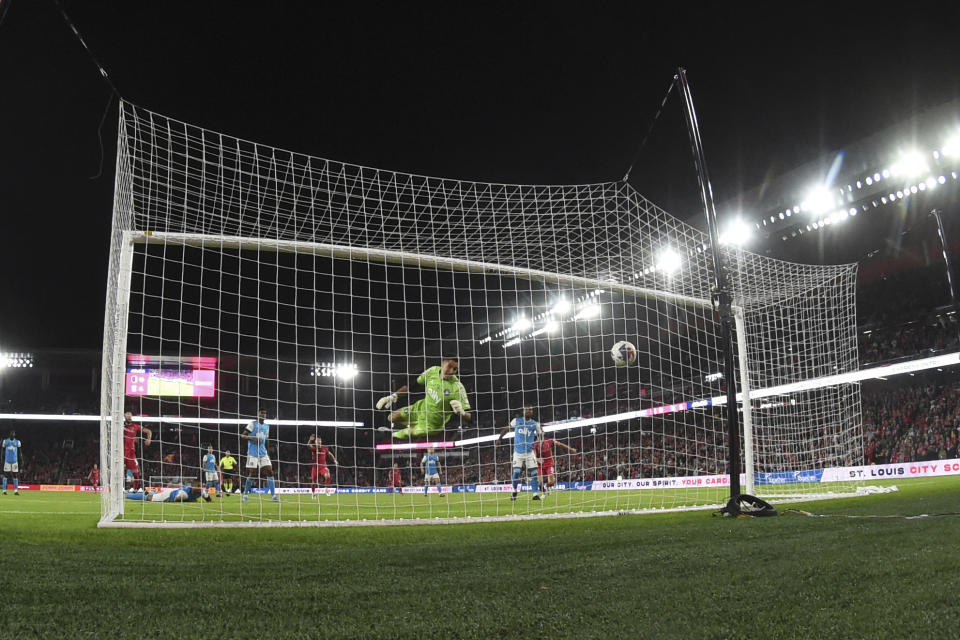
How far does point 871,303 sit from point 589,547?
28906mm

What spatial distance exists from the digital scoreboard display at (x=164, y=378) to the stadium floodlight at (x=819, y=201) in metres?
23.8

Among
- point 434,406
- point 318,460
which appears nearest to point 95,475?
point 318,460

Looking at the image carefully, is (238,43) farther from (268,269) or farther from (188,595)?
(268,269)

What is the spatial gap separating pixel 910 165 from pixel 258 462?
82.1ft

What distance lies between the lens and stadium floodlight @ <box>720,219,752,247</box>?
28078 mm

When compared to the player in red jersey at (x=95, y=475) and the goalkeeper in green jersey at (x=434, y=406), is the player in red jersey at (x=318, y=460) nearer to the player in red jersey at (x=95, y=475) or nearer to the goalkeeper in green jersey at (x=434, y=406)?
the goalkeeper in green jersey at (x=434, y=406)

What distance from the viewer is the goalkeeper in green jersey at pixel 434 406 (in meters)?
7.40

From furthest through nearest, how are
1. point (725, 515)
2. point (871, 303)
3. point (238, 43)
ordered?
point (871, 303), point (238, 43), point (725, 515)

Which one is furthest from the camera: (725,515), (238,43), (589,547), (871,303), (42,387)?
(42,387)

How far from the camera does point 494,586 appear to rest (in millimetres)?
2578

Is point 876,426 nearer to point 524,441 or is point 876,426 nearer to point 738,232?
point 738,232

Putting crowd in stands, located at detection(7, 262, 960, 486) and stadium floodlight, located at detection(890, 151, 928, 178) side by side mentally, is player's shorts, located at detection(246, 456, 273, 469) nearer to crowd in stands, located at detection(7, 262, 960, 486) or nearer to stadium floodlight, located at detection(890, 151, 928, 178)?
crowd in stands, located at detection(7, 262, 960, 486)

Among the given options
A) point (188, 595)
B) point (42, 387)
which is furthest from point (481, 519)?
point (42, 387)

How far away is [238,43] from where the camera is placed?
33.0ft
